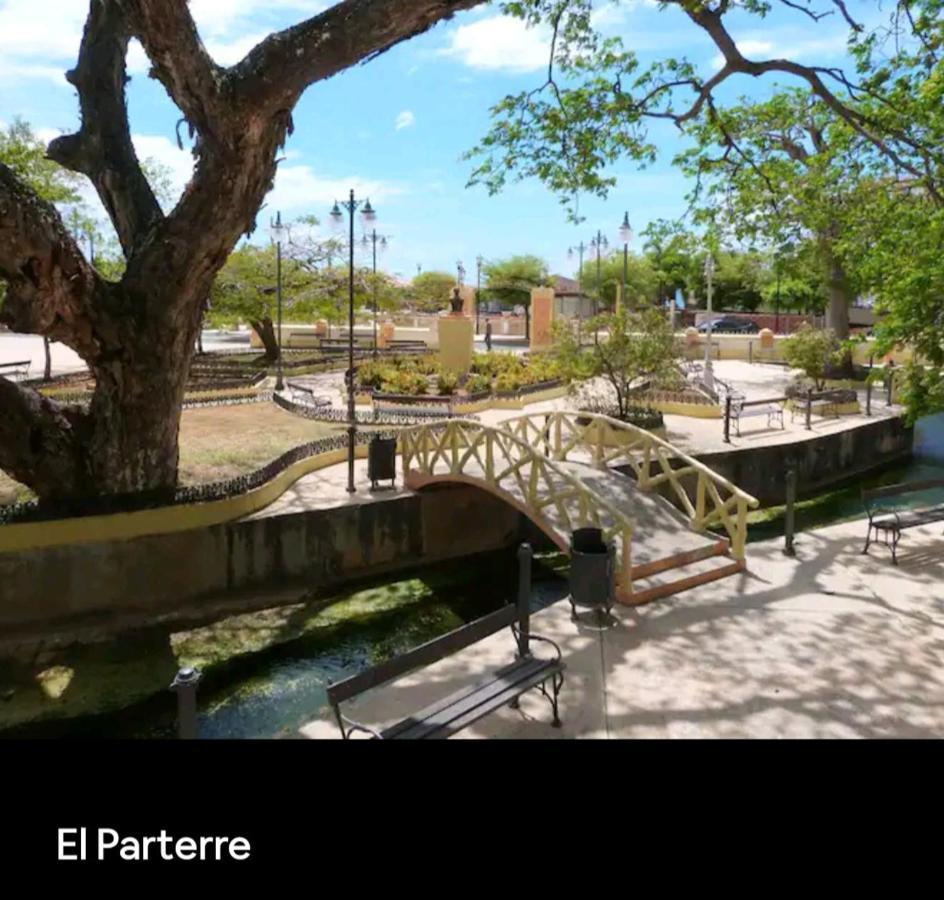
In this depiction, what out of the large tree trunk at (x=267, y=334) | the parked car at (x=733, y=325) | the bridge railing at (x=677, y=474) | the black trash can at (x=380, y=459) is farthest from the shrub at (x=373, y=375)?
the parked car at (x=733, y=325)

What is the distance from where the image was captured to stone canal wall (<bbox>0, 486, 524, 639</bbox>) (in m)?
11.6

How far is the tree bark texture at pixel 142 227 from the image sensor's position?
1009 cm

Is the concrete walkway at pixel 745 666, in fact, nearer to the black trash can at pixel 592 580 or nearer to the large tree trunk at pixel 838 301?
the black trash can at pixel 592 580

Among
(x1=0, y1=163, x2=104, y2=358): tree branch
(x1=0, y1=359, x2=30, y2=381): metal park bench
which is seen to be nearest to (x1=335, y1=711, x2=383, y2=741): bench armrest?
(x1=0, y1=163, x2=104, y2=358): tree branch

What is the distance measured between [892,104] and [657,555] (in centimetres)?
719

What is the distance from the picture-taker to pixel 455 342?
90.2 ft

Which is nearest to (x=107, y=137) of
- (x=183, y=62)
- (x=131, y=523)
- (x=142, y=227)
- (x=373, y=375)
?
(x=142, y=227)

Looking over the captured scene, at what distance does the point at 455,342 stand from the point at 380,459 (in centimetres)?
1345

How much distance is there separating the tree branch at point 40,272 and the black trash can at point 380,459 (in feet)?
17.0

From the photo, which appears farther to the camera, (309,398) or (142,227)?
(309,398)

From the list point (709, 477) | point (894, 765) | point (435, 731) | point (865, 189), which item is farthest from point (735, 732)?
point (865, 189)

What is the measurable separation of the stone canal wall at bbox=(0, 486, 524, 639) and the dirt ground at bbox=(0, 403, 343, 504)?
1.97 metres

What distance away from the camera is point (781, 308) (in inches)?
2362

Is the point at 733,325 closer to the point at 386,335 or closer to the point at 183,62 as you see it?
the point at 386,335
